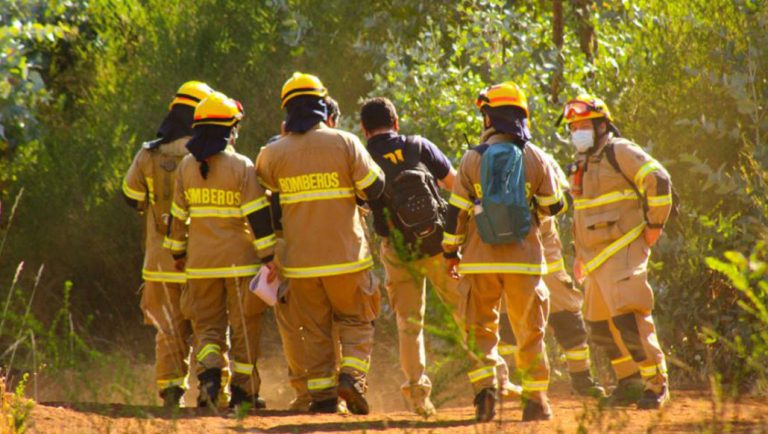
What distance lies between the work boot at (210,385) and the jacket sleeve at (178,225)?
781 millimetres

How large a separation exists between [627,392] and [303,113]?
2.60 metres

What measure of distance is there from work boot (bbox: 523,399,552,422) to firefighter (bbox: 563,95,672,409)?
63 cm

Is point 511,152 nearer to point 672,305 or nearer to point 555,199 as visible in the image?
point 555,199

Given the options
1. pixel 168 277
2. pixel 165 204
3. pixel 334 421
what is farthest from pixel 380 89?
pixel 334 421

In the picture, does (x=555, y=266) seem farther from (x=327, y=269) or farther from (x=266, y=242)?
(x=266, y=242)

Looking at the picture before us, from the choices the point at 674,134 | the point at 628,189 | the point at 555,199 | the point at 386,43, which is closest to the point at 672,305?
the point at 674,134

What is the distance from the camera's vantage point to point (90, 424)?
23.4ft

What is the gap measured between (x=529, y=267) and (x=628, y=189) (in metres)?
1.15

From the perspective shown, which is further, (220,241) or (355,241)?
(220,241)

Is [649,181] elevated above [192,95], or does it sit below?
below

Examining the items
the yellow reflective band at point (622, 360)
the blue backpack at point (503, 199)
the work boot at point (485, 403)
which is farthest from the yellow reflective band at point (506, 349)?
the blue backpack at point (503, 199)

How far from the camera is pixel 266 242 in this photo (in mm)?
7945

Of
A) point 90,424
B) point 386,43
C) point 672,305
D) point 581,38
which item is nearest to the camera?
point 90,424

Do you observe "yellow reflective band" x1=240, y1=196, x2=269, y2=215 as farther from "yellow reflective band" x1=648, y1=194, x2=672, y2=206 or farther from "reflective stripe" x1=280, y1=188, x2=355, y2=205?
"yellow reflective band" x1=648, y1=194, x2=672, y2=206
